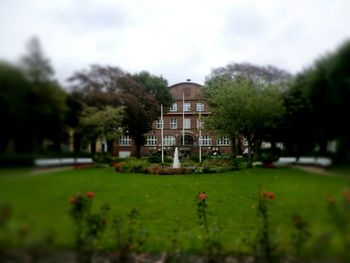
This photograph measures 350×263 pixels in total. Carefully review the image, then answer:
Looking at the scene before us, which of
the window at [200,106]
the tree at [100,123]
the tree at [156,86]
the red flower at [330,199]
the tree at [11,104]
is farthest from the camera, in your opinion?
the window at [200,106]

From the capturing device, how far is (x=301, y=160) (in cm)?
539

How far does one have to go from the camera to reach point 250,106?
641 centimetres

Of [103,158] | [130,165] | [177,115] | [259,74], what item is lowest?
[130,165]

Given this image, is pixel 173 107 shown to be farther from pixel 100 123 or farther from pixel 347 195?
pixel 347 195

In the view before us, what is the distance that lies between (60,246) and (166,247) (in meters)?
4.31

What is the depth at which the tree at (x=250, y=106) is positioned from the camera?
5836 millimetres

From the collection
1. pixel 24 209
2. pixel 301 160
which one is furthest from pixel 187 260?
pixel 24 209

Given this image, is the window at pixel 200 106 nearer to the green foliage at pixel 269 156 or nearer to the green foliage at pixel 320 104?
the green foliage at pixel 269 156

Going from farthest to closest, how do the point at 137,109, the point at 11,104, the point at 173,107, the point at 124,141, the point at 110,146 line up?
the point at 173,107 < the point at 137,109 < the point at 124,141 < the point at 110,146 < the point at 11,104

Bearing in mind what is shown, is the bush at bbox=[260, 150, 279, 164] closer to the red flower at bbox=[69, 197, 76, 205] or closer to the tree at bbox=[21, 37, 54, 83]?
the red flower at bbox=[69, 197, 76, 205]

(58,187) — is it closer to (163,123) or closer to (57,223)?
(57,223)

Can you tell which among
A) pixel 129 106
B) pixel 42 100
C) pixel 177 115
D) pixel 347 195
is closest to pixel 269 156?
pixel 347 195

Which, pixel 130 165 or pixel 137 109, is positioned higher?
pixel 137 109

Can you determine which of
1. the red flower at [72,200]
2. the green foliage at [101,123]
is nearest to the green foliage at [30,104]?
the green foliage at [101,123]
